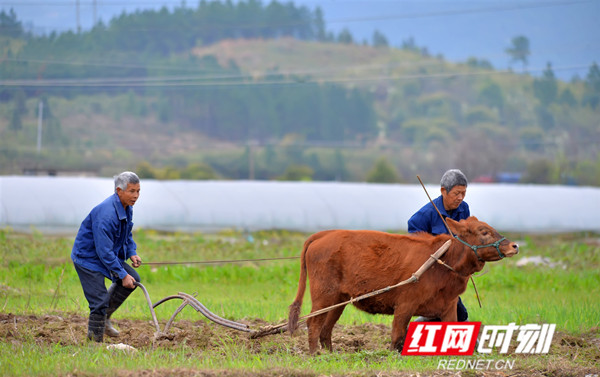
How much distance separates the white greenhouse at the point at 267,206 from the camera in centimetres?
2356

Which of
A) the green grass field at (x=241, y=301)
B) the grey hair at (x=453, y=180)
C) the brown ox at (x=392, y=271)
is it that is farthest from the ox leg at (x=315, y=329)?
the grey hair at (x=453, y=180)

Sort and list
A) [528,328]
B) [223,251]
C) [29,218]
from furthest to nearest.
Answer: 1. [29,218]
2. [223,251]
3. [528,328]

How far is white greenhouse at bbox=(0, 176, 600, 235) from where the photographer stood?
77.3ft

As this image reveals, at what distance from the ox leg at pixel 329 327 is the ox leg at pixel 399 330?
0.69 metres

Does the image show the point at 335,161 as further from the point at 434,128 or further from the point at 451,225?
the point at 451,225

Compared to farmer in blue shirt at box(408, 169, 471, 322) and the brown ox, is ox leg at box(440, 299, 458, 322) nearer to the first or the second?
the brown ox

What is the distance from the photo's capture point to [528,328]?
980 cm

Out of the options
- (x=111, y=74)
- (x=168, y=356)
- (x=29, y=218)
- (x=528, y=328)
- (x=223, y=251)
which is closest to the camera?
(x=168, y=356)

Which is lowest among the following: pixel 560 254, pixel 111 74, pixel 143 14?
pixel 560 254

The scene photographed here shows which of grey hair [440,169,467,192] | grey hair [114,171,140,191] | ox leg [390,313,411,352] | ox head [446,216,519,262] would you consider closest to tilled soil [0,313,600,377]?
ox leg [390,313,411,352]

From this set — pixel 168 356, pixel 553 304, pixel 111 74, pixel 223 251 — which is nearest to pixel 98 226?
pixel 168 356

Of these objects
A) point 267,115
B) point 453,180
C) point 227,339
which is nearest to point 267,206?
point 227,339

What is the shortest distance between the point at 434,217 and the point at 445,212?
14 centimetres

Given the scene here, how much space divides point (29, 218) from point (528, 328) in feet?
57.3
